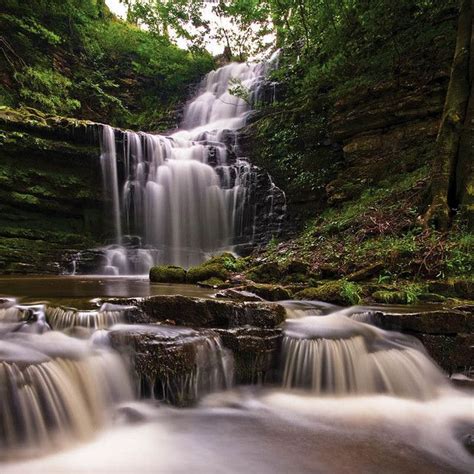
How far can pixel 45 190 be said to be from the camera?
11.9 m

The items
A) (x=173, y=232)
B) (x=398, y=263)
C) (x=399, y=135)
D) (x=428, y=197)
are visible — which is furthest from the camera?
(x=173, y=232)

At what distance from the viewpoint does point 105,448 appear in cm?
304

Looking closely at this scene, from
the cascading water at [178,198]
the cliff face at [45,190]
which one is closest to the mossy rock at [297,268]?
the cascading water at [178,198]

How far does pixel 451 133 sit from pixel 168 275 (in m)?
6.77

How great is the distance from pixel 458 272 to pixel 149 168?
421 inches

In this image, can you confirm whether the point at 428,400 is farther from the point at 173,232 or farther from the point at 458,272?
the point at 173,232

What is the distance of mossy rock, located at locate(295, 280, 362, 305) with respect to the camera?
566 cm

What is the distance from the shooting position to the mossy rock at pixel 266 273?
748 cm

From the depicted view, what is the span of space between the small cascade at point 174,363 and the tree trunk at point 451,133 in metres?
5.25

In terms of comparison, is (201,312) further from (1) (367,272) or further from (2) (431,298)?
(2) (431,298)

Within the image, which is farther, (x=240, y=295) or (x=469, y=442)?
(x=240, y=295)

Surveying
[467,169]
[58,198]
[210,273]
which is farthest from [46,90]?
[467,169]

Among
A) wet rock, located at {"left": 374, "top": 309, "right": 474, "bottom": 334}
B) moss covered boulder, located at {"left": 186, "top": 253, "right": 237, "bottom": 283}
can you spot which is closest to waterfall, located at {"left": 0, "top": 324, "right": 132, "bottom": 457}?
wet rock, located at {"left": 374, "top": 309, "right": 474, "bottom": 334}

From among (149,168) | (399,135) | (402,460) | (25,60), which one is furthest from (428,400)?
(25,60)
